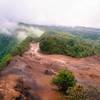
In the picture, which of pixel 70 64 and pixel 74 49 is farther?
pixel 74 49

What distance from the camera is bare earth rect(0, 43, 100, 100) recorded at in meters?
48.3

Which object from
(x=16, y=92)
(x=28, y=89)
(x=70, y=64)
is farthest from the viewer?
(x=70, y=64)

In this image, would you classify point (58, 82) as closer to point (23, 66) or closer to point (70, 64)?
point (23, 66)

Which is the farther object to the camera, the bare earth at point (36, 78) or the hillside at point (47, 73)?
the hillside at point (47, 73)

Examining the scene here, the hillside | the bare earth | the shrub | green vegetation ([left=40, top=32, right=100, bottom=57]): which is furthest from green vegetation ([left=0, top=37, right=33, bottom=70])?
the shrub

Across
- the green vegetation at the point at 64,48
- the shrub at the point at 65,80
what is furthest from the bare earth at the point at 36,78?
the green vegetation at the point at 64,48

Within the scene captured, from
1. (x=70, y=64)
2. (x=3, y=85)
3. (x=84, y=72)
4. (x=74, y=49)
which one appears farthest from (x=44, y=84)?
(x=74, y=49)

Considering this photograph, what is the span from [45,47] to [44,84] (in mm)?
42826

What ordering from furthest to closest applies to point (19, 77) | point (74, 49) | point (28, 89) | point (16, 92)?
1. point (74, 49)
2. point (19, 77)
3. point (28, 89)
4. point (16, 92)

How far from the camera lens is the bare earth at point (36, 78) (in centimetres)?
4828

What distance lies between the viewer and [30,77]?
2291 inches

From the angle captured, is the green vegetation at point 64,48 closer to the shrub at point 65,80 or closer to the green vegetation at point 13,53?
the green vegetation at point 13,53

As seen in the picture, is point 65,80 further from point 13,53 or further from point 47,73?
point 13,53

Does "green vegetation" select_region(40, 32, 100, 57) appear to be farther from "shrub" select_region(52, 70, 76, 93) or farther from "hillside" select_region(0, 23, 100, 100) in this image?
"shrub" select_region(52, 70, 76, 93)
